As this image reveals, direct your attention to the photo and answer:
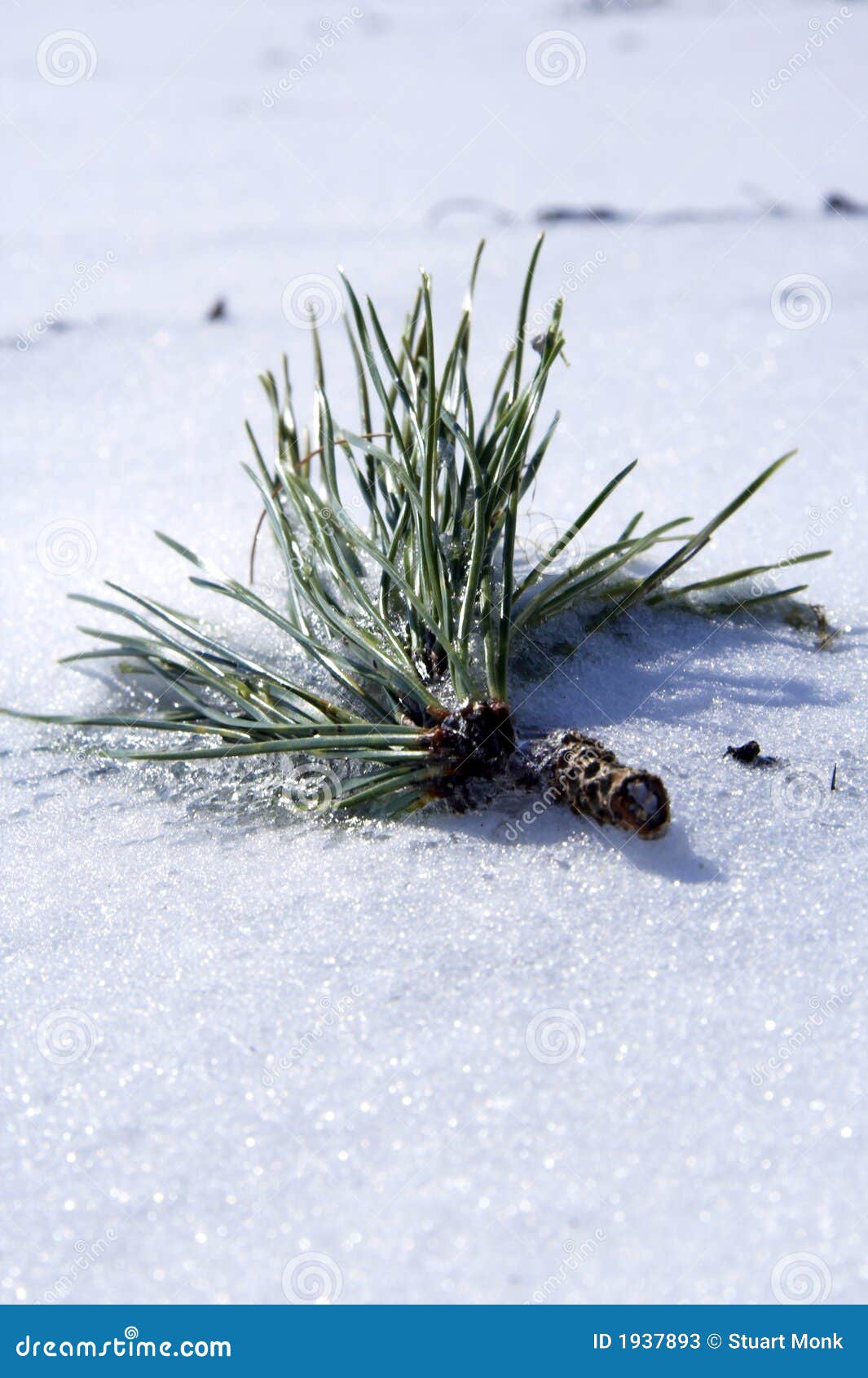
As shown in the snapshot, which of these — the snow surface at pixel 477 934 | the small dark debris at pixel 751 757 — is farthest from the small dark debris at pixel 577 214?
the small dark debris at pixel 751 757

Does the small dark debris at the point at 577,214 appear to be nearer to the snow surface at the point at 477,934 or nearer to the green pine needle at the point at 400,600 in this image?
the snow surface at the point at 477,934

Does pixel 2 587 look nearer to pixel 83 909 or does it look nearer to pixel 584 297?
pixel 83 909

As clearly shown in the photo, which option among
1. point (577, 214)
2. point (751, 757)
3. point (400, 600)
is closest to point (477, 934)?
point (751, 757)

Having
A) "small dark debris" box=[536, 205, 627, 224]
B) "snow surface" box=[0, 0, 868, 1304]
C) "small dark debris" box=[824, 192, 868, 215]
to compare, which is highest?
"small dark debris" box=[824, 192, 868, 215]

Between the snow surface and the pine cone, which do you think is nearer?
the snow surface

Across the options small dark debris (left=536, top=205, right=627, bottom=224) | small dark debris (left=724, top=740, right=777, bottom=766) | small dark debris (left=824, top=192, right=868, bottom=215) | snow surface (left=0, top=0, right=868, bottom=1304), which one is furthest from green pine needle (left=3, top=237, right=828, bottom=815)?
small dark debris (left=824, top=192, right=868, bottom=215)

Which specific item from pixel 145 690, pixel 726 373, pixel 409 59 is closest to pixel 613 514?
pixel 726 373

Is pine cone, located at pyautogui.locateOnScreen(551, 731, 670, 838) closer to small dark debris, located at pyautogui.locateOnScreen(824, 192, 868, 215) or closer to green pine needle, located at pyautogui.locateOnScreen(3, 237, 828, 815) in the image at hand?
green pine needle, located at pyautogui.locateOnScreen(3, 237, 828, 815)

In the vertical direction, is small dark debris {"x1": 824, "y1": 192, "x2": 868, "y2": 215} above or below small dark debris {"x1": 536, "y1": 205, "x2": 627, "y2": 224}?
above
